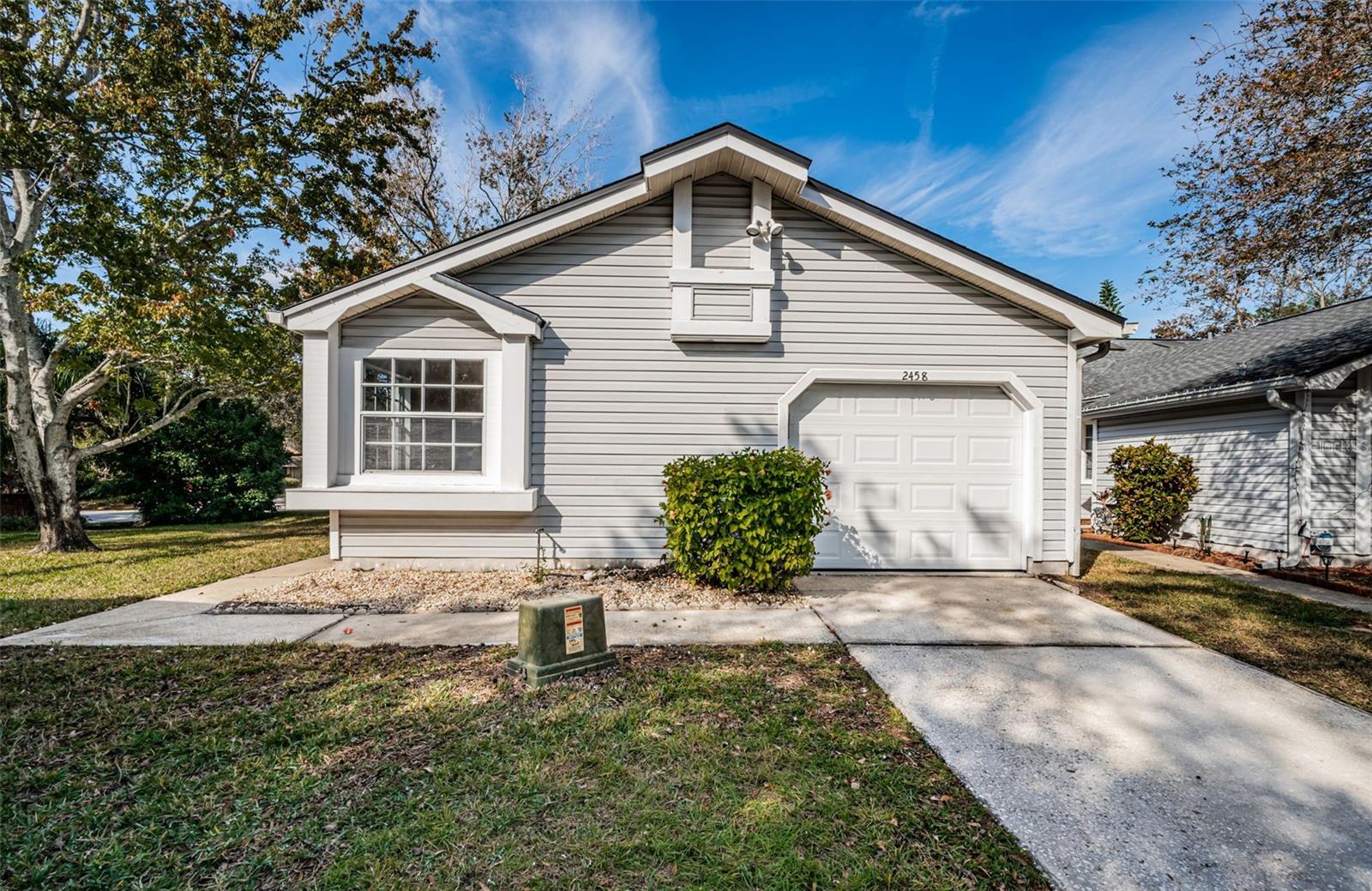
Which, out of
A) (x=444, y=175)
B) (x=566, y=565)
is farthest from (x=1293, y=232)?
(x=444, y=175)

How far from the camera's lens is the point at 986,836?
2.12 metres

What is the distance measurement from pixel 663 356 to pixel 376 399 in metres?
3.23

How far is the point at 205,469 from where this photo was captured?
1303 centimetres

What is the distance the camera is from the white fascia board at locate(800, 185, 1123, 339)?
6.25 metres

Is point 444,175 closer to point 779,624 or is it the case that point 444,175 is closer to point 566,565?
point 566,565

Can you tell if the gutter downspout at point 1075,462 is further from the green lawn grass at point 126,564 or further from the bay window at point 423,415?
the green lawn grass at point 126,564

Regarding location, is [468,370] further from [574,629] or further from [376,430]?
[574,629]

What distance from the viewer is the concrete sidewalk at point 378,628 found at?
421cm

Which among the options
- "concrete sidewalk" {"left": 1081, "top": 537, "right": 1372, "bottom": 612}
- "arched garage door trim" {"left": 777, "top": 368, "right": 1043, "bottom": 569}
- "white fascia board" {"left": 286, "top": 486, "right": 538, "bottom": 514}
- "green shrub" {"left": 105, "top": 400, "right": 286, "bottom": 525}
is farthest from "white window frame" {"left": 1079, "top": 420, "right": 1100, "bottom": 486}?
"green shrub" {"left": 105, "top": 400, "right": 286, "bottom": 525}

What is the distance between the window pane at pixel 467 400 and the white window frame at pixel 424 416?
0.07m

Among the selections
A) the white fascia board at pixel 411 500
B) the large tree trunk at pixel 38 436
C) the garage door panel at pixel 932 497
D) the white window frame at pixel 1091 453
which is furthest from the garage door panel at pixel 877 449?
the large tree trunk at pixel 38 436

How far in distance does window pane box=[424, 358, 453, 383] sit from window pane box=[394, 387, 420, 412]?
0.57 ft

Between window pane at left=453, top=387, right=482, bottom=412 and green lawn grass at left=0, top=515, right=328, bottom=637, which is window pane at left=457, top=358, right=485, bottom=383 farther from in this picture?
green lawn grass at left=0, top=515, right=328, bottom=637

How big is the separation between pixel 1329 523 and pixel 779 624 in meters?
8.37
